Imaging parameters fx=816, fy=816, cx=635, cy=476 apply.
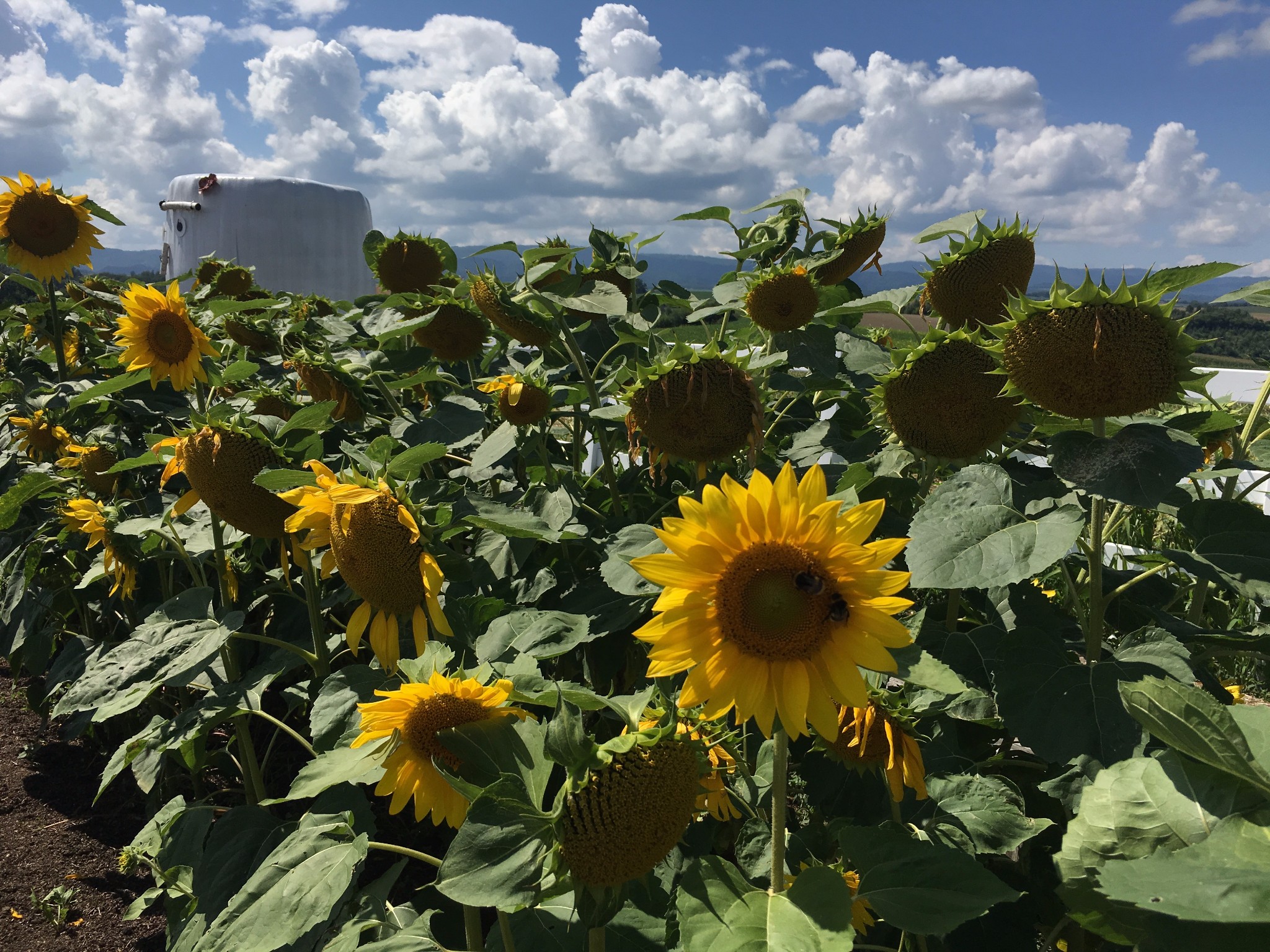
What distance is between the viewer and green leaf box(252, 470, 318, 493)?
52.4 inches

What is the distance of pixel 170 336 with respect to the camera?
2305 millimetres

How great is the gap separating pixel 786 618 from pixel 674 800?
0.72ft

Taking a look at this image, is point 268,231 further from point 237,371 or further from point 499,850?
point 499,850

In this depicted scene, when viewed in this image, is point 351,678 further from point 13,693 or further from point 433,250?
point 13,693

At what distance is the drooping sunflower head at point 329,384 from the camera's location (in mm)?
2115

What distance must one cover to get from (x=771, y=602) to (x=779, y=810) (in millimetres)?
234

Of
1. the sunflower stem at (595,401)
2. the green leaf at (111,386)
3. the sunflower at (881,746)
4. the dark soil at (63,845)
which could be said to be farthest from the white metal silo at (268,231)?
the sunflower at (881,746)

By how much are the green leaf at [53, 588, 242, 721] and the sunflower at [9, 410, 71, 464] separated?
76.0 inches

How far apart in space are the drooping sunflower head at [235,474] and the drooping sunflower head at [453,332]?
0.57 metres

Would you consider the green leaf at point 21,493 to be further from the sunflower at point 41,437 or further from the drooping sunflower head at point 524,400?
the drooping sunflower head at point 524,400

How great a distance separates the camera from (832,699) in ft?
2.93

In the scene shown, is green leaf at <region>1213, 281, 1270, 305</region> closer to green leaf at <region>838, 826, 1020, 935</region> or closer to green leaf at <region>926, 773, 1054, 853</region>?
green leaf at <region>926, 773, 1054, 853</region>

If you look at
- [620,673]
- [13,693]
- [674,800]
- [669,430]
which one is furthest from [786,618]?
[13,693]

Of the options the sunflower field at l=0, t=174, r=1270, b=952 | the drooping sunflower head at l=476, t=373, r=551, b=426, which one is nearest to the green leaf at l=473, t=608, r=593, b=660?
the sunflower field at l=0, t=174, r=1270, b=952
